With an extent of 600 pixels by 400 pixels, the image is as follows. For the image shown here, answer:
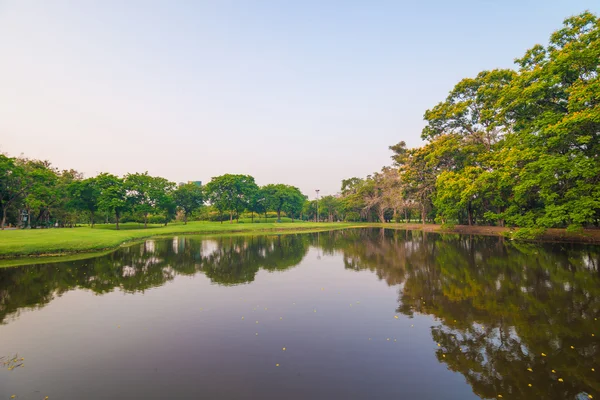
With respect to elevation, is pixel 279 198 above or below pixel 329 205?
above

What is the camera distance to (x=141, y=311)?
34.0ft

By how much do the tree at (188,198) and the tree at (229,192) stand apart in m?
3.75

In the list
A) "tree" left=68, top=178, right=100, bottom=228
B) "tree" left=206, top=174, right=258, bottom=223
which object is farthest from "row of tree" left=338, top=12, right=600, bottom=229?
"tree" left=68, top=178, right=100, bottom=228

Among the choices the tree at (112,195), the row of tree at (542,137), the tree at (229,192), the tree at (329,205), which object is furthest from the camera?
the tree at (329,205)

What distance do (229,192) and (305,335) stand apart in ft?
230

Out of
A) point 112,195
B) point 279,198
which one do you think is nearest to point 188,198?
point 112,195

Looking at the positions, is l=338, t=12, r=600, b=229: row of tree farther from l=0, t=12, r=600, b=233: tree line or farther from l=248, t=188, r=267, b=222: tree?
l=248, t=188, r=267, b=222: tree

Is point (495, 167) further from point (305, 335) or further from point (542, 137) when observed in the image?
point (305, 335)

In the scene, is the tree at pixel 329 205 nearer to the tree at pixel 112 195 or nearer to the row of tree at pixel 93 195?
the row of tree at pixel 93 195

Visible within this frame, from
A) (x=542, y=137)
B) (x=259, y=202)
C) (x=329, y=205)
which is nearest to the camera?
(x=542, y=137)

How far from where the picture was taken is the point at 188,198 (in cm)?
7406

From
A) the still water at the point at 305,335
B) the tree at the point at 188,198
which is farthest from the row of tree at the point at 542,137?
the tree at the point at 188,198

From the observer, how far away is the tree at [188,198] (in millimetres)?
73562

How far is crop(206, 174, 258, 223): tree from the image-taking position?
242 feet
